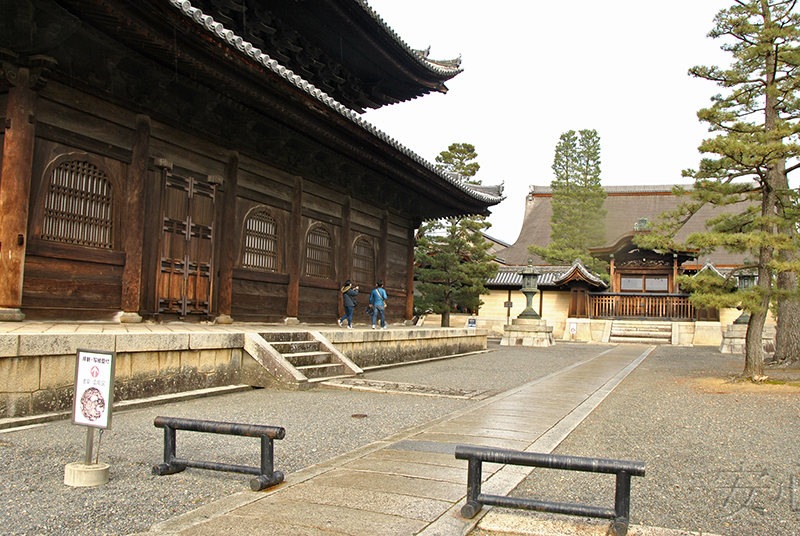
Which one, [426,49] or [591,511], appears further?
[426,49]

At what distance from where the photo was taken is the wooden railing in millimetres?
30156

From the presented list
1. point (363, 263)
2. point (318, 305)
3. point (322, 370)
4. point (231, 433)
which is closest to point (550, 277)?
point (363, 263)

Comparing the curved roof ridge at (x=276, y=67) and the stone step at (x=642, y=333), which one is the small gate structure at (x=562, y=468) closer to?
the curved roof ridge at (x=276, y=67)

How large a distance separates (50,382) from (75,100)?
14.6 ft

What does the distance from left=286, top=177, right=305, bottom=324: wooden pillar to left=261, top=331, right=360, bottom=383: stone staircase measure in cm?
251

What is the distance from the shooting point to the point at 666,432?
652 cm

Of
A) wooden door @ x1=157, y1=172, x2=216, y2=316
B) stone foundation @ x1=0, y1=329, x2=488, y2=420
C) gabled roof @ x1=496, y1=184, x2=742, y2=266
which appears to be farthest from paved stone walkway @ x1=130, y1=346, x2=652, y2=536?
gabled roof @ x1=496, y1=184, x2=742, y2=266

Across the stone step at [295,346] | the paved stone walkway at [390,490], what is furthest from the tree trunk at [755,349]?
the stone step at [295,346]

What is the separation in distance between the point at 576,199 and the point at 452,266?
622 inches

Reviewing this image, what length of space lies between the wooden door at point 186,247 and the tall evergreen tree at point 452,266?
16.4 metres

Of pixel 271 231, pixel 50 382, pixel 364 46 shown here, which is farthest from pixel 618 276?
pixel 50 382

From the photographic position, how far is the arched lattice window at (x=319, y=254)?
13812mm

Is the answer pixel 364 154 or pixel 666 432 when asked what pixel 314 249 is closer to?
pixel 364 154

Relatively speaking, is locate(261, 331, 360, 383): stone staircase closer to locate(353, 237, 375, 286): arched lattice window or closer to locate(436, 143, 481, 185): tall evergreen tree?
locate(353, 237, 375, 286): arched lattice window
